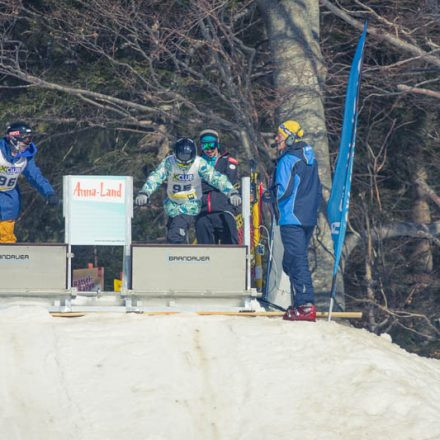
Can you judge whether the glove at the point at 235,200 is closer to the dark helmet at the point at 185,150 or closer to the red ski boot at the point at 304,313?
the dark helmet at the point at 185,150

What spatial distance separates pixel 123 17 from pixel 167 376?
9.31m

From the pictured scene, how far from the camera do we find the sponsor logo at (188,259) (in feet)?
38.7

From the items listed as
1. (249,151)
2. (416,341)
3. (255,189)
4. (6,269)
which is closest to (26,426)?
(6,269)

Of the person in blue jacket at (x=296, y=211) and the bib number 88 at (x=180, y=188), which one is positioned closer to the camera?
the person in blue jacket at (x=296, y=211)

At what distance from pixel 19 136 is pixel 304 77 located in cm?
588

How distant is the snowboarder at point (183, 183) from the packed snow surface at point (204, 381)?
1704 mm

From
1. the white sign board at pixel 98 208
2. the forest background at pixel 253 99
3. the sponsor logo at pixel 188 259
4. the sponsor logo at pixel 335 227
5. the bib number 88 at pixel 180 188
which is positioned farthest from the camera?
the forest background at pixel 253 99

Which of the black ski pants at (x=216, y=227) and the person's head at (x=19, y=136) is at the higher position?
the person's head at (x=19, y=136)

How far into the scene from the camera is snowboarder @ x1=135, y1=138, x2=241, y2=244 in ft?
41.2

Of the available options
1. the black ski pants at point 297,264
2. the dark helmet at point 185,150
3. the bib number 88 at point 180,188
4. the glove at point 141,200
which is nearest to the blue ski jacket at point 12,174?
the glove at point 141,200

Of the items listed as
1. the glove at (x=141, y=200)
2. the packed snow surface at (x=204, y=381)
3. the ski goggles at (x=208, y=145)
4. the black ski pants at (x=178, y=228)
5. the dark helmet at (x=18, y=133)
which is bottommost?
the packed snow surface at (x=204, y=381)

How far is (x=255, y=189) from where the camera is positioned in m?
12.7

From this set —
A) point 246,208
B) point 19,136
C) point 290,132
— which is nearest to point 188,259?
point 246,208

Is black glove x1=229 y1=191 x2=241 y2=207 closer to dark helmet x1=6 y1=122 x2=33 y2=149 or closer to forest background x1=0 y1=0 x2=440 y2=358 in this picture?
dark helmet x1=6 y1=122 x2=33 y2=149
